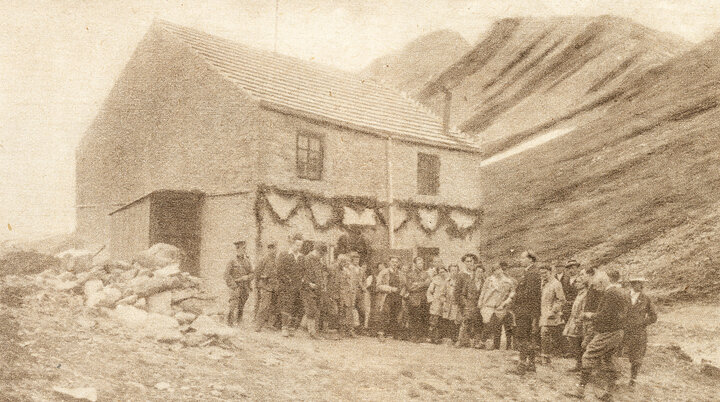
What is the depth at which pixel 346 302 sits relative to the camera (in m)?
9.13

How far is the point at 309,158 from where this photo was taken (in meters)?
11.0

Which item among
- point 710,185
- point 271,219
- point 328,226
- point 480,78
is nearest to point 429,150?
point 328,226

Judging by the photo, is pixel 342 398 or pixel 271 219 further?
pixel 271 219

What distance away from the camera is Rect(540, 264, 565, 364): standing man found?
26.6ft

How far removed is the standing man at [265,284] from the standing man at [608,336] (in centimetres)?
472

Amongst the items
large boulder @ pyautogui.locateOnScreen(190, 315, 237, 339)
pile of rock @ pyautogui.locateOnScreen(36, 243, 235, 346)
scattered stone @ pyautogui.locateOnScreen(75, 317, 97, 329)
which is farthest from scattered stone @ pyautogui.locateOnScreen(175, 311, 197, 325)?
scattered stone @ pyautogui.locateOnScreen(75, 317, 97, 329)

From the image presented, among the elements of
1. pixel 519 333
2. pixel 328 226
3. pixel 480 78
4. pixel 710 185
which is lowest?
pixel 519 333

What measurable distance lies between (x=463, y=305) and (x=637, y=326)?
2.92 metres

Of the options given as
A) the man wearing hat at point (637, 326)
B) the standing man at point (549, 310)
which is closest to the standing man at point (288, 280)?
the standing man at point (549, 310)

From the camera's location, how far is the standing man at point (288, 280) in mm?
8523

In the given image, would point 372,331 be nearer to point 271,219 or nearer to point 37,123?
point 271,219

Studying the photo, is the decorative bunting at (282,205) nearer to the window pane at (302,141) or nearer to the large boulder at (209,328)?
the window pane at (302,141)

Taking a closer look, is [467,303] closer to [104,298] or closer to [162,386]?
[162,386]

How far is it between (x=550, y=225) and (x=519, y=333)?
8.25 metres
